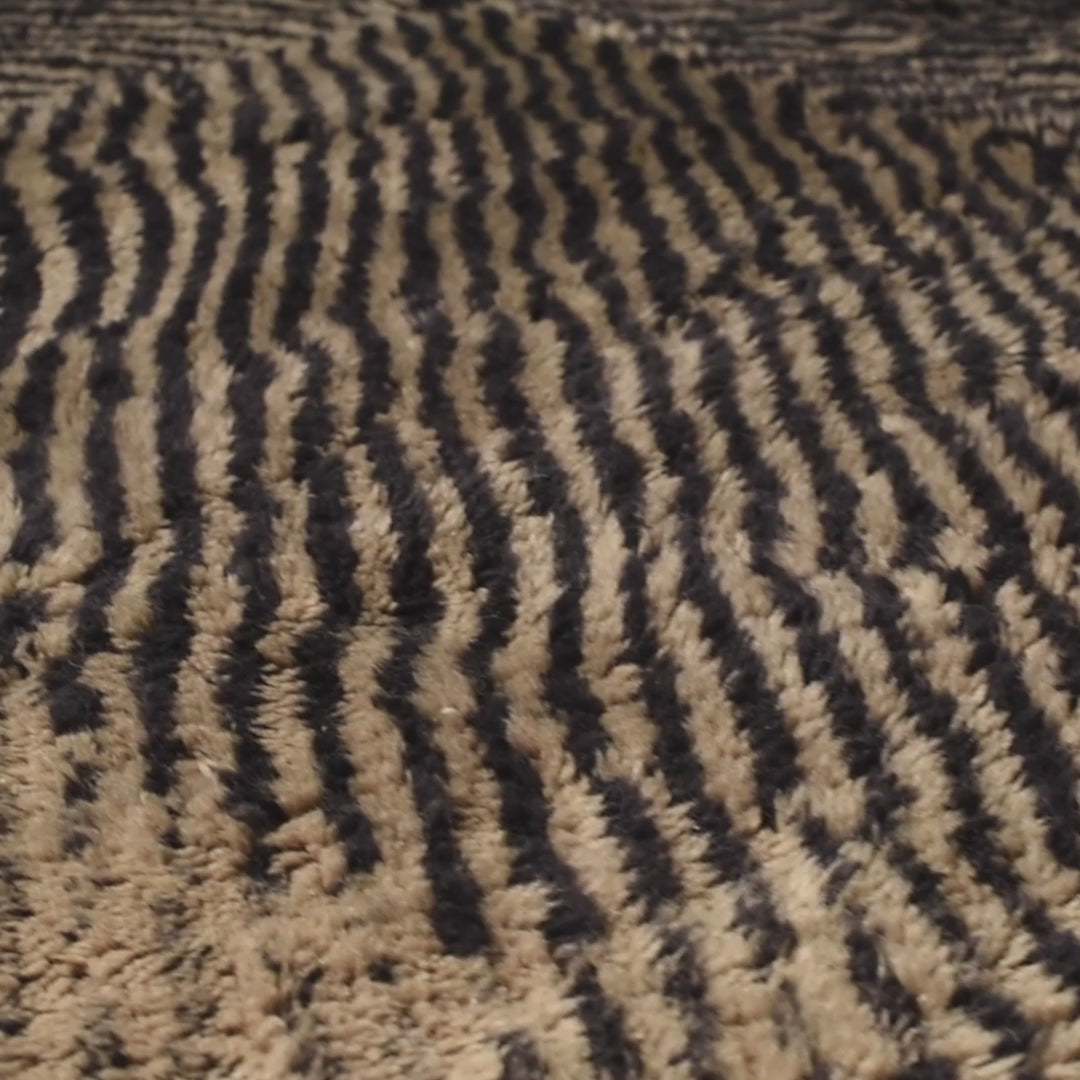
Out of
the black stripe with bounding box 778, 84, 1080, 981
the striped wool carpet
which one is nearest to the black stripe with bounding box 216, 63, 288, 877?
the striped wool carpet

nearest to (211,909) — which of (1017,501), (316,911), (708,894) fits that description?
(316,911)

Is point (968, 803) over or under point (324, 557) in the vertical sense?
under

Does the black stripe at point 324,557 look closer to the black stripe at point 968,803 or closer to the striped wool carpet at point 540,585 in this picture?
the striped wool carpet at point 540,585

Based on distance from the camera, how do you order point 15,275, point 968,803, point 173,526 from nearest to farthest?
point 968,803 → point 173,526 → point 15,275

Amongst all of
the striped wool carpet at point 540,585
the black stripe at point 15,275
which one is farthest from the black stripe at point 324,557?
the black stripe at point 15,275

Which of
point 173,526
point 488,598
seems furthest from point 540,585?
point 173,526

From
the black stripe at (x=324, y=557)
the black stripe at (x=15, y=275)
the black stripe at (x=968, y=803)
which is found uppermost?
the black stripe at (x=15, y=275)

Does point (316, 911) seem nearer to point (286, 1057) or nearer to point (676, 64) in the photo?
point (286, 1057)

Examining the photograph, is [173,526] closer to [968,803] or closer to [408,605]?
[408,605]
